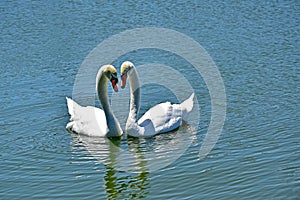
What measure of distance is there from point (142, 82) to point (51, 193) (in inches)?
186

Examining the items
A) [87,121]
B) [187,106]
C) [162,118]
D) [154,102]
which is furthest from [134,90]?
[154,102]

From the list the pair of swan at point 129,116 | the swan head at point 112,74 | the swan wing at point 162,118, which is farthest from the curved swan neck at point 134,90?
the swan head at point 112,74

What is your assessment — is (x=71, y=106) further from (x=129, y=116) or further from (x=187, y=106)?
(x=187, y=106)

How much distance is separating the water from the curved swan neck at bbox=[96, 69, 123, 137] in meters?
0.16

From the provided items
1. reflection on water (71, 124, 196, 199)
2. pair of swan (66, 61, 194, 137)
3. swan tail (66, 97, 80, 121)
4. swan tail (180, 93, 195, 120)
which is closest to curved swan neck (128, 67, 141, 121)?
pair of swan (66, 61, 194, 137)

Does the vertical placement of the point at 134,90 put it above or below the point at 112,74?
below

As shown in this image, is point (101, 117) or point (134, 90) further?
point (101, 117)

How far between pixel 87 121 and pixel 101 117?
27 centimetres

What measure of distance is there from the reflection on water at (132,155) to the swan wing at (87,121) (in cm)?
11

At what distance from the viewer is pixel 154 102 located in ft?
38.3

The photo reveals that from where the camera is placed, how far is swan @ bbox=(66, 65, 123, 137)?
1023cm

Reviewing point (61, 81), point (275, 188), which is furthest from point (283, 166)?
point (61, 81)

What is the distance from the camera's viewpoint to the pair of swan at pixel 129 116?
33.5 feet

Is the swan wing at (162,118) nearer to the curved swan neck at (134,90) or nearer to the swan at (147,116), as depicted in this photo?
the swan at (147,116)
